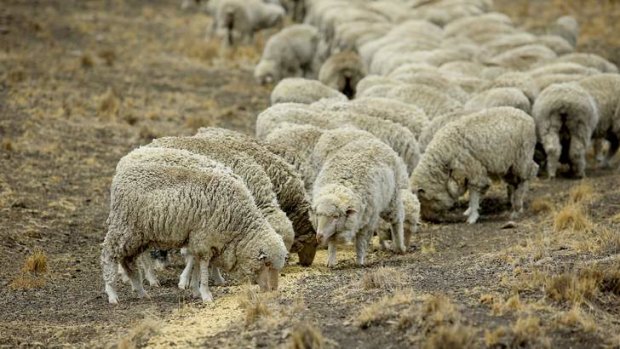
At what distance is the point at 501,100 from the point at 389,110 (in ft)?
6.42

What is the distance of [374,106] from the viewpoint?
15.5 metres

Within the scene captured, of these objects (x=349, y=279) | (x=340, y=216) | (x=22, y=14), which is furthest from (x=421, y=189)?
(x=22, y=14)

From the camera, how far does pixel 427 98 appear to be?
1661cm

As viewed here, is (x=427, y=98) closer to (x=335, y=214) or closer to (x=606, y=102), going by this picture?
(x=606, y=102)

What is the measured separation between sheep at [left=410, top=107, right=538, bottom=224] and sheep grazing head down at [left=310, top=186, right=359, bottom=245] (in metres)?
3.10

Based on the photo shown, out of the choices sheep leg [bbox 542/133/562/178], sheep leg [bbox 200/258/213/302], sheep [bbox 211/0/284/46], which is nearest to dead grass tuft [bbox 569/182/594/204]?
sheep leg [bbox 542/133/562/178]

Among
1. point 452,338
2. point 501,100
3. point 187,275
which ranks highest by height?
point 501,100

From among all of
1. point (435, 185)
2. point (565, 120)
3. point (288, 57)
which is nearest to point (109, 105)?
point (288, 57)

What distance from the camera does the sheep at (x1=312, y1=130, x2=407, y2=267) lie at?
11.4 metres

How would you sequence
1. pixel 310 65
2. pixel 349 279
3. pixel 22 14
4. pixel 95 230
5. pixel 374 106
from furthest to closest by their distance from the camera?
pixel 22 14 < pixel 310 65 < pixel 374 106 < pixel 95 230 < pixel 349 279

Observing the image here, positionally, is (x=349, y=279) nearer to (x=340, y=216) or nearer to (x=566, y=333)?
(x=340, y=216)

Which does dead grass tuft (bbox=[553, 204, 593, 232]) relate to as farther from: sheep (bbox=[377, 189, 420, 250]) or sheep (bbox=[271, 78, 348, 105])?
sheep (bbox=[271, 78, 348, 105])

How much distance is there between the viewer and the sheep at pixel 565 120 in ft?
53.4

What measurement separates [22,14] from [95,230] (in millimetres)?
18087
